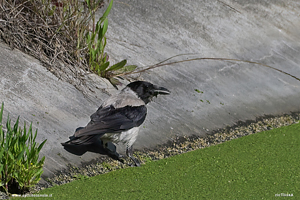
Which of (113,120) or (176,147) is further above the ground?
(113,120)

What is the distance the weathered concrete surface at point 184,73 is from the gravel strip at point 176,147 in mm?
87

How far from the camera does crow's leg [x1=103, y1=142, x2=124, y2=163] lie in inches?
173

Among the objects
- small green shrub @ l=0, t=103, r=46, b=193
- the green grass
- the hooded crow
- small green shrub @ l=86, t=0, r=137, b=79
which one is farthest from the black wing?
small green shrub @ l=86, t=0, r=137, b=79

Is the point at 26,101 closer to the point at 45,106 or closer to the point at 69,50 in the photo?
the point at 45,106

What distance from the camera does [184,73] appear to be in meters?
5.71

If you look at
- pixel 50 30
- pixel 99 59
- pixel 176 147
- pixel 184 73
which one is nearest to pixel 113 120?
pixel 176 147

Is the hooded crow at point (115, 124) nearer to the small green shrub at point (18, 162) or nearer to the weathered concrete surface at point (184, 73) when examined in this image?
the weathered concrete surface at point (184, 73)

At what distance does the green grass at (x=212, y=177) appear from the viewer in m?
3.66

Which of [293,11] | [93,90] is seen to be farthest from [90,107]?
[293,11]

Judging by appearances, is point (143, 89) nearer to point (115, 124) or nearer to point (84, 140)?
point (115, 124)

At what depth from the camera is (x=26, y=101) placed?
4.68m

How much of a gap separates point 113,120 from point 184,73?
176 cm

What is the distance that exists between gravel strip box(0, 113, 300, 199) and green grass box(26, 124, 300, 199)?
0.33 feet

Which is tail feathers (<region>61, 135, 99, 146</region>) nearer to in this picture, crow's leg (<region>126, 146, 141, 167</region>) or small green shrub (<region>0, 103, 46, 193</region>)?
crow's leg (<region>126, 146, 141, 167</region>)
